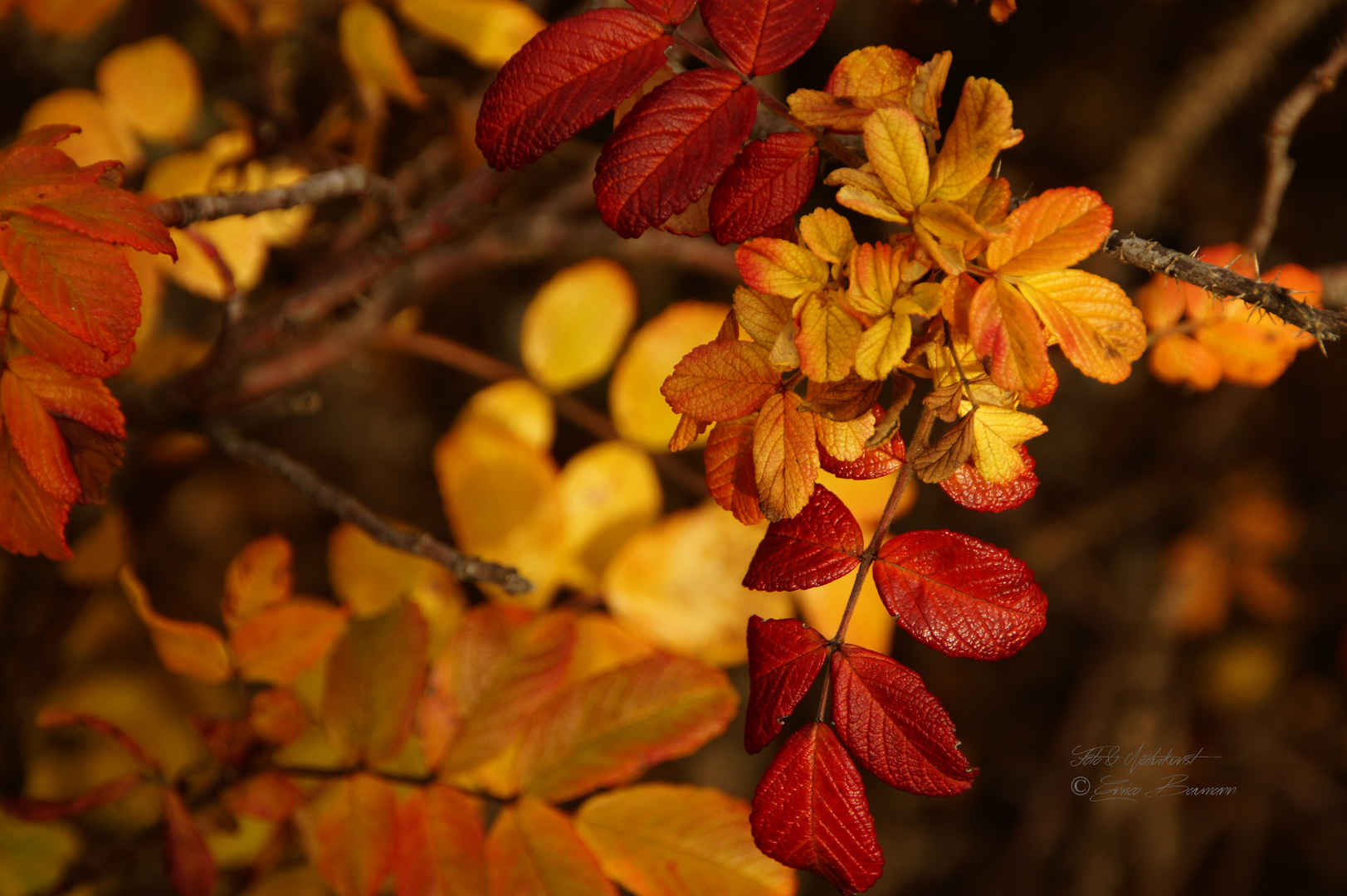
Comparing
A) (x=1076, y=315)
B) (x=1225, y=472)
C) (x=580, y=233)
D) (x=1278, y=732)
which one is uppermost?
(x=1076, y=315)

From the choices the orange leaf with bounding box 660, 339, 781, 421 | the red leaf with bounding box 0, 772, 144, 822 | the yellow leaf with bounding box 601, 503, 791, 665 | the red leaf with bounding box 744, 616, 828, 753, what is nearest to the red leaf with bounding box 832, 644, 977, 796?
the red leaf with bounding box 744, 616, 828, 753

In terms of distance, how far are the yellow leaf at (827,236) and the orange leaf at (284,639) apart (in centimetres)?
52

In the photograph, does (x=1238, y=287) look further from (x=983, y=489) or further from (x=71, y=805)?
(x=71, y=805)

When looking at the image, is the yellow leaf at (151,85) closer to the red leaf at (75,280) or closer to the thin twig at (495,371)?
the thin twig at (495,371)

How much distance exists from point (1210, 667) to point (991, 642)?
56.3 inches

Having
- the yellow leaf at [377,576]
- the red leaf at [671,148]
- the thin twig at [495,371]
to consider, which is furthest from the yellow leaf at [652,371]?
the red leaf at [671,148]

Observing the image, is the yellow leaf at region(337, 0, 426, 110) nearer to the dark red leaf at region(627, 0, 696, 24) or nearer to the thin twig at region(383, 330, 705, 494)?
the thin twig at region(383, 330, 705, 494)

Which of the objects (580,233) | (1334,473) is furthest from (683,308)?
(1334,473)

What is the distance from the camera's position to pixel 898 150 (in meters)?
0.36

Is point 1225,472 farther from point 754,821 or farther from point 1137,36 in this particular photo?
point 754,821

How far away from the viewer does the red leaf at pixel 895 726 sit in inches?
16.4

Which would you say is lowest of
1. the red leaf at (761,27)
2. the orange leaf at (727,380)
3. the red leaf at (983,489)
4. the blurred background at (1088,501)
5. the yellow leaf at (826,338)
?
the blurred background at (1088,501)

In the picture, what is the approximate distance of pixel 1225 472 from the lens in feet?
4.99

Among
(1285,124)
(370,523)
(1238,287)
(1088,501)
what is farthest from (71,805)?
(1088,501)
